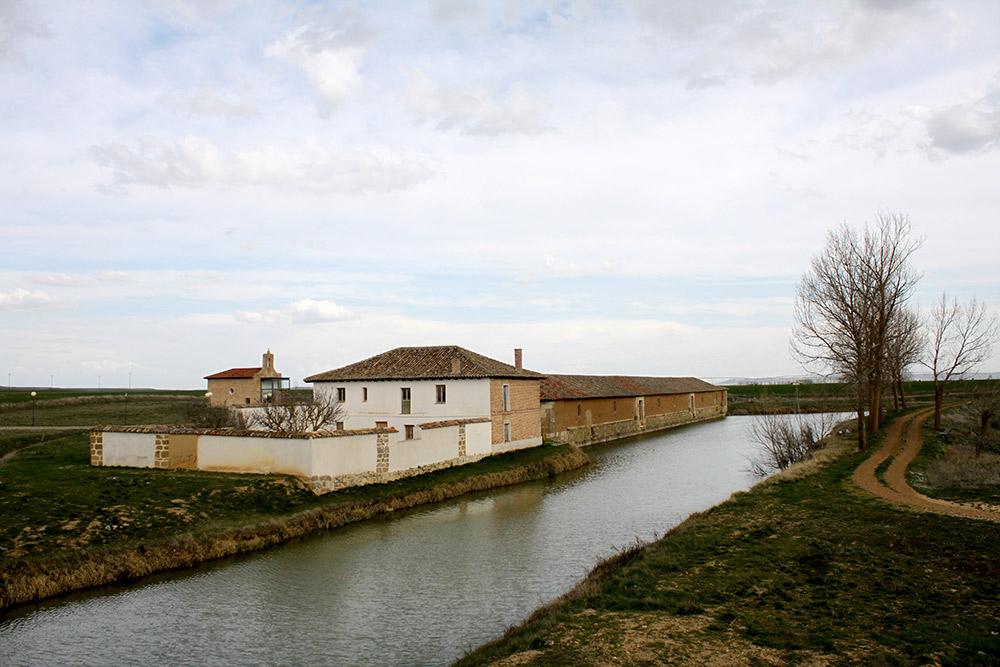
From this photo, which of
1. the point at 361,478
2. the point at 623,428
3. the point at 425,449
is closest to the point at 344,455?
the point at 361,478

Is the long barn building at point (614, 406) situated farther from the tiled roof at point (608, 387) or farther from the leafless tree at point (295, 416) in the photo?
the leafless tree at point (295, 416)

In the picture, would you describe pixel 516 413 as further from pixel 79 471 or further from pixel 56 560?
pixel 56 560

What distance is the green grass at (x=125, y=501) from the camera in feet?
47.6

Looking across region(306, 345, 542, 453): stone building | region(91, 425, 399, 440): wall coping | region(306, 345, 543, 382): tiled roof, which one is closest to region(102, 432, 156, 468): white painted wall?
region(91, 425, 399, 440): wall coping

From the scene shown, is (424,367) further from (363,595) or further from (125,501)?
(363,595)

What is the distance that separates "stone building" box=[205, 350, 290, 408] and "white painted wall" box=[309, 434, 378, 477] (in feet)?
80.3

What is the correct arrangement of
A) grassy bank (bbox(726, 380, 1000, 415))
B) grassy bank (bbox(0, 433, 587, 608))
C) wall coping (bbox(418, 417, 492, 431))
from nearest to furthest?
grassy bank (bbox(0, 433, 587, 608)) → wall coping (bbox(418, 417, 492, 431)) → grassy bank (bbox(726, 380, 1000, 415))

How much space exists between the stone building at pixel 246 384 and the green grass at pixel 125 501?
2118cm

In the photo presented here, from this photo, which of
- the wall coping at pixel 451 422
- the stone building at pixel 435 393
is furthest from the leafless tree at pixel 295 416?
the wall coping at pixel 451 422

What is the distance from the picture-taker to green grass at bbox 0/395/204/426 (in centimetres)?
4171

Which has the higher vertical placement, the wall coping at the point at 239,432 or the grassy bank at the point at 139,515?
the wall coping at the point at 239,432

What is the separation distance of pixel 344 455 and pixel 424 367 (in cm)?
1234

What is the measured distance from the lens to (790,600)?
9.39m

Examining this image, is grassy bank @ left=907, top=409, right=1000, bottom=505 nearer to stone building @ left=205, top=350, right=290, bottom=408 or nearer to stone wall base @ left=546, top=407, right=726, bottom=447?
stone wall base @ left=546, top=407, right=726, bottom=447
